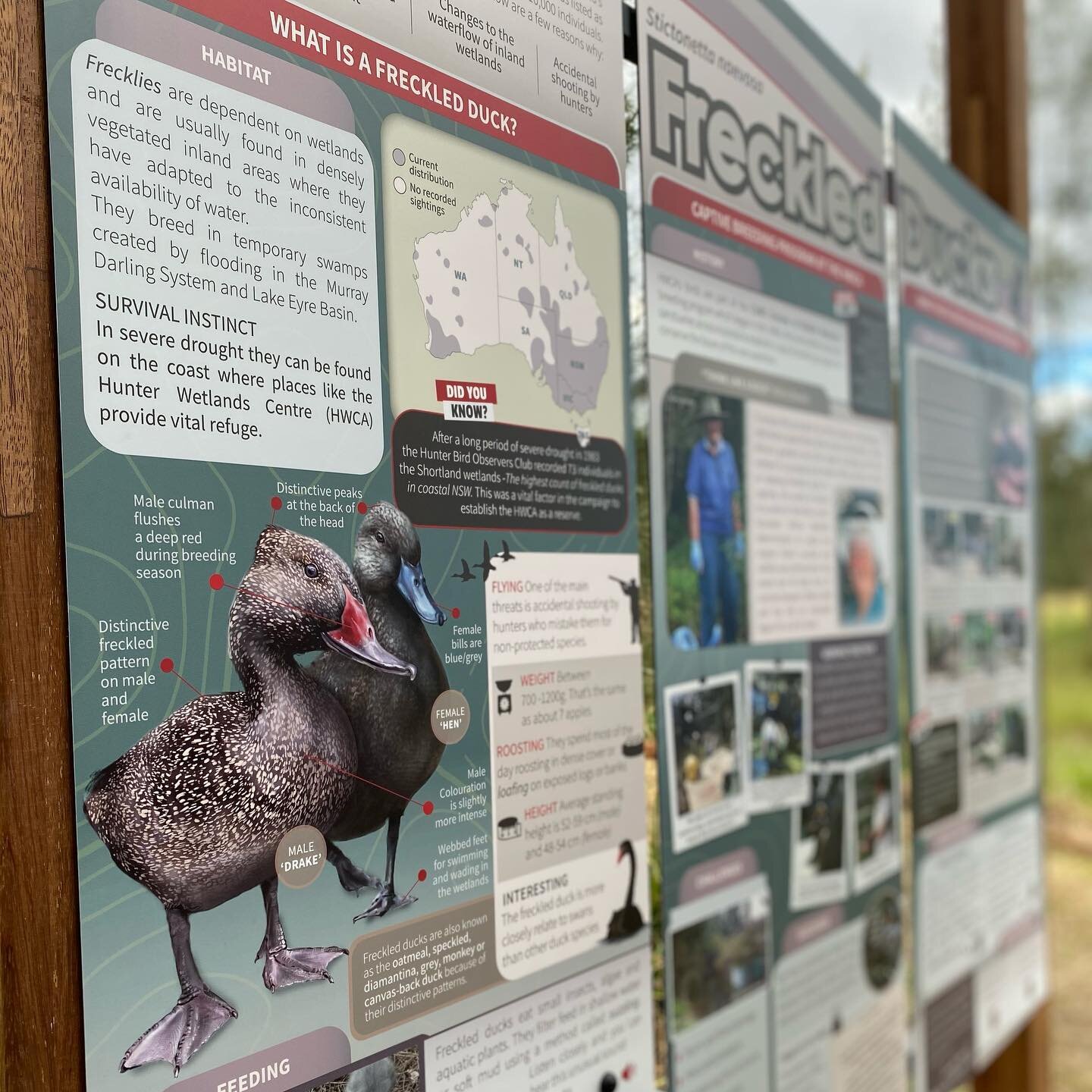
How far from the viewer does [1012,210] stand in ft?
7.68

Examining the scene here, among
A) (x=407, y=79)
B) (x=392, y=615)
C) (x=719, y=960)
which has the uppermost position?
(x=407, y=79)

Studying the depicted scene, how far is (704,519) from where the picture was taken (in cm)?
125

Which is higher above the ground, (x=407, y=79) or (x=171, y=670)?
(x=407, y=79)

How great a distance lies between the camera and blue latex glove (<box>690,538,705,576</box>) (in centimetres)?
122

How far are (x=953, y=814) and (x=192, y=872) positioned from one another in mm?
1596

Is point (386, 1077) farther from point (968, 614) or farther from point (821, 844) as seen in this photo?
point (968, 614)

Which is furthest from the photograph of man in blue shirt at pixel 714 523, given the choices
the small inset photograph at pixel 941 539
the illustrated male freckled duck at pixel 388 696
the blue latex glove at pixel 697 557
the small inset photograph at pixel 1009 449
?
the small inset photograph at pixel 1009 449

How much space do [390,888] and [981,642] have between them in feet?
5.13

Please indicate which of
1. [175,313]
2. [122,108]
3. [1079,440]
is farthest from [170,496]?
[1079,440]

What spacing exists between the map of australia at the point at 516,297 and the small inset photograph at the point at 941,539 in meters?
0.98

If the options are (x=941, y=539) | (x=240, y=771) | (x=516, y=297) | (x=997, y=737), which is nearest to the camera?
(x=240, y=771)

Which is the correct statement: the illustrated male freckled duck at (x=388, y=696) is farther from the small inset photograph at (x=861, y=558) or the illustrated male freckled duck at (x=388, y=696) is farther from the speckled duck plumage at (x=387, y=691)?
the small inset photograph at (x=861, y=558)

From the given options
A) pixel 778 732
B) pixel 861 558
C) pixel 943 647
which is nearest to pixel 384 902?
pixel 778 732

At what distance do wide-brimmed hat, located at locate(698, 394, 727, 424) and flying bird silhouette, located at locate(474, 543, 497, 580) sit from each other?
41 cm
